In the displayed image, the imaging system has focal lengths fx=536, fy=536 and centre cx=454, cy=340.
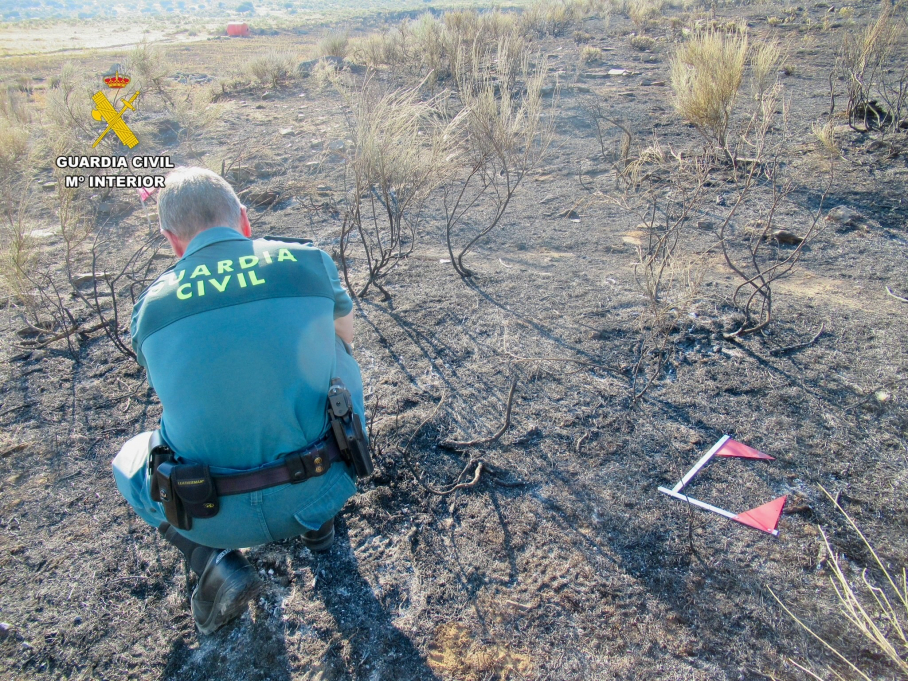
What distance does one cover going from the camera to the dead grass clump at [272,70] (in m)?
10.7

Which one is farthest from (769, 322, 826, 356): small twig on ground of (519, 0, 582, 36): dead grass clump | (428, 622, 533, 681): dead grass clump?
(519, 0, 582, 36): dead grass clump

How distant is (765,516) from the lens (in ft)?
6.36

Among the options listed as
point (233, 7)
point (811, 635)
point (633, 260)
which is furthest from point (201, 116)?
point (233, 7)

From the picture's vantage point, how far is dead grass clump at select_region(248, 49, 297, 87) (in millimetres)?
10680

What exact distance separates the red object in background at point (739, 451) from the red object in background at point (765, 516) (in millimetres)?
216

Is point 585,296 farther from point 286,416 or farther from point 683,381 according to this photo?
point 286,416

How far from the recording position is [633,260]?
3885mm

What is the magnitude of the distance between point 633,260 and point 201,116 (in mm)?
6859

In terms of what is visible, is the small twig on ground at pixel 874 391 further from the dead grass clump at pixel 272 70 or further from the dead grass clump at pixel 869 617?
the dead grass clump at pixel 272 70

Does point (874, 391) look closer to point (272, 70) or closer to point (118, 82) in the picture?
point (118, 82)

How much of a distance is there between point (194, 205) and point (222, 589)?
3.79 ft

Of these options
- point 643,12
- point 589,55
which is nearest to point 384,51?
point 589,55

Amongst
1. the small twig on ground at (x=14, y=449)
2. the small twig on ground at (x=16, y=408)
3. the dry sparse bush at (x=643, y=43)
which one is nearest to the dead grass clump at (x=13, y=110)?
the small twig on ground at (x=16, y=408)

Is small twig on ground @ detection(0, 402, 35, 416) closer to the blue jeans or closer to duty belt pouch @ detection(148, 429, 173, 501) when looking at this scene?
the blue jeans
